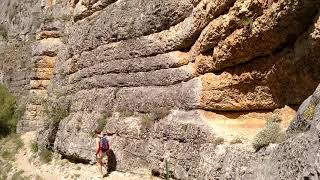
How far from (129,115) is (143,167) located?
1.74 m

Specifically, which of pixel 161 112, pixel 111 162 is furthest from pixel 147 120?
pixel 111 162

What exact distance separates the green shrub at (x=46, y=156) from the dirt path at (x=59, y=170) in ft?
0.57

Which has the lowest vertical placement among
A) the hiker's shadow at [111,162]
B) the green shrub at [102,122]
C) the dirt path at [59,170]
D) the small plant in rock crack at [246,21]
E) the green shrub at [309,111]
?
the dirt path at [59,170]

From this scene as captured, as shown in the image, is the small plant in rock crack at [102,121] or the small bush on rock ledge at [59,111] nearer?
the small plant in rock crack at [102,121]

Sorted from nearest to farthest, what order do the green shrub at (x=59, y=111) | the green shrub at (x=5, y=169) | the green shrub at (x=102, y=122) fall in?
the green shrub at (x=102, y=122) → the green shrub at (x=59, y=111) → the green shrub at (x=5, y=169)

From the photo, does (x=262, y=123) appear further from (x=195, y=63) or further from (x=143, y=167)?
(x=143, y=167)

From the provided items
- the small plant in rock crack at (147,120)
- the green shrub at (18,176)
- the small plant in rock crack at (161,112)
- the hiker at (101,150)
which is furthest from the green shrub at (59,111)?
the small plant in rock crack at (161,112)

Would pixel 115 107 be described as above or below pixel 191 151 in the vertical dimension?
above

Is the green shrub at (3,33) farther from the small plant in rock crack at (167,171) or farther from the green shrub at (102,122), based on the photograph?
the small plant in rock crack at (167,171)

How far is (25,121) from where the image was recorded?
22.5 metres

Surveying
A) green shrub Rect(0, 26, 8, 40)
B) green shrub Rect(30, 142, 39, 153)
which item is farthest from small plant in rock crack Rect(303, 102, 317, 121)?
green shrub Rect(0, 26, 8, 40)

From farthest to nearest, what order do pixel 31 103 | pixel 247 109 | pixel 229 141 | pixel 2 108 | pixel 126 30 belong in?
1. pixel 2 108
2. pixel 31 103
3. pixel 126 30
4. pixel 247 109
5. pixel 229 141

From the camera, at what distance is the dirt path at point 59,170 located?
11.2 metres

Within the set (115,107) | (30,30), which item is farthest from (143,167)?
(30,30)
